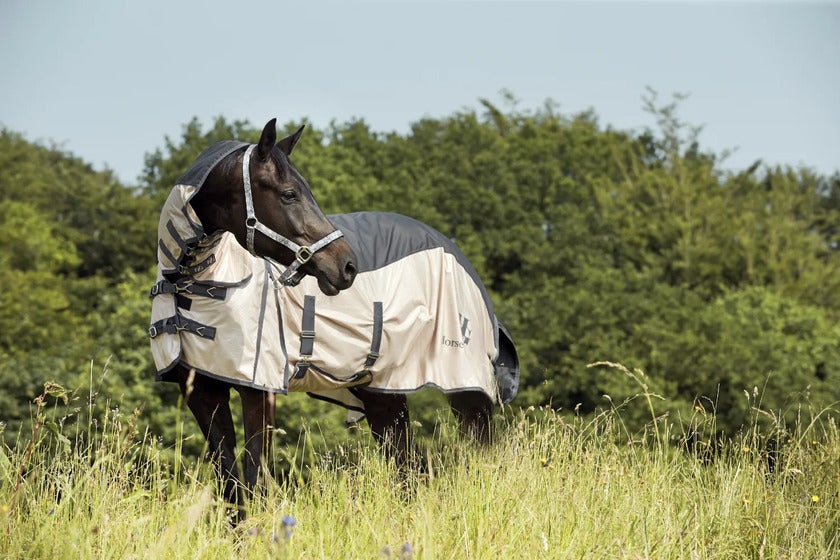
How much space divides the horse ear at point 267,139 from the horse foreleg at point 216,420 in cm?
121

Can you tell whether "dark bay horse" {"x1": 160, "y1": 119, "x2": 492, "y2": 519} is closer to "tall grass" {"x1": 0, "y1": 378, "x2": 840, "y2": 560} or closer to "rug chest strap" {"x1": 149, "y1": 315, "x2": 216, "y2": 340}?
"rug chest strap" {"x1": 149, "y1": 315, "x2": 216, "y2": 340}

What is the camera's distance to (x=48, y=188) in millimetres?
39156

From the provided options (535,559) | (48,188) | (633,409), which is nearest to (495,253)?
(633,409)

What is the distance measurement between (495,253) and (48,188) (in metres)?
18.6

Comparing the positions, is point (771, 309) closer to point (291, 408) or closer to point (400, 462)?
point (291, 408)

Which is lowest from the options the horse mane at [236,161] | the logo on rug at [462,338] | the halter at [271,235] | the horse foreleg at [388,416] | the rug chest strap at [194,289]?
the horse foreleg at [388,416]

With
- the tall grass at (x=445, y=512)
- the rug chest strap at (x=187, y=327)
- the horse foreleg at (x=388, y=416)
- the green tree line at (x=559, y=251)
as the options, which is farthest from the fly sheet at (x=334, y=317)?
the green tree line at (x=559, y=251)

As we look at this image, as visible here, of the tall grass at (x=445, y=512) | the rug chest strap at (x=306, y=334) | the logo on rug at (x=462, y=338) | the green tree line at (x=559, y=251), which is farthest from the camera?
the green tree line at (x=559, y=251)

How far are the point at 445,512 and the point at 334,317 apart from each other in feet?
5.35

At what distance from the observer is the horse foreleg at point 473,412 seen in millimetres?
6602

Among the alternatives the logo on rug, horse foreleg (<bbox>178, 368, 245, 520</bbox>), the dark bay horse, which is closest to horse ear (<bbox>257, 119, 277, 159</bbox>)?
the dark bay horse

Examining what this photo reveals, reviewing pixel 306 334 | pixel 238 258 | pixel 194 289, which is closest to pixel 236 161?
pixel 238 258

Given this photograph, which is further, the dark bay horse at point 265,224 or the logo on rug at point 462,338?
the logo on rug at point 462,338

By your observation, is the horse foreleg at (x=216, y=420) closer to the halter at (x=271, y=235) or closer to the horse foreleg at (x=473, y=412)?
the halter at (x=271, y=235)
